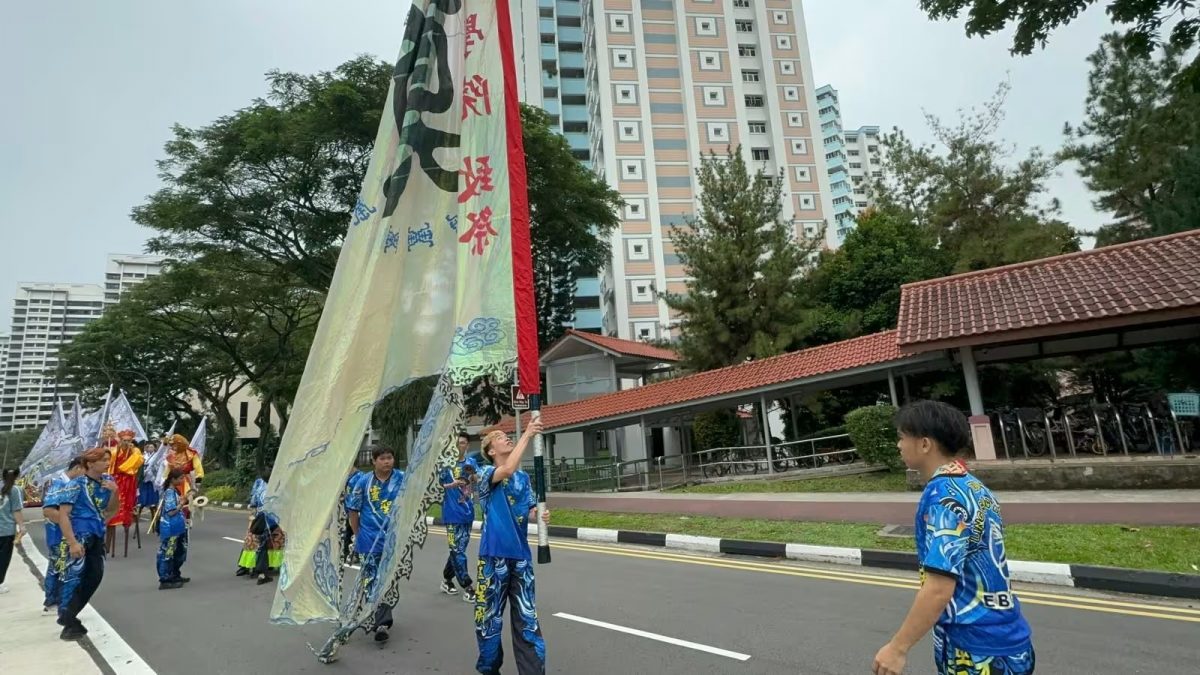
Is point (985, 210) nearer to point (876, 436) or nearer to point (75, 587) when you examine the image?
point (876, 436)

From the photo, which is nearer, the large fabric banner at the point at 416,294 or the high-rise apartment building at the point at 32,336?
the large fabric banner at the point at 416,294

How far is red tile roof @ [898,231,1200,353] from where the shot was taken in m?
10.2

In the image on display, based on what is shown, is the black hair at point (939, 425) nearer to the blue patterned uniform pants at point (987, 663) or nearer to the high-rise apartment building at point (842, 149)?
the blue patterned uniform pants at point (987, 663)

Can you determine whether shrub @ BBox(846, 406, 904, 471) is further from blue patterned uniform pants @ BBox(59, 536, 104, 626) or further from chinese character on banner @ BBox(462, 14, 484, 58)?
blue patterned uniform pants @ BBox(59, 536, 104, 626)

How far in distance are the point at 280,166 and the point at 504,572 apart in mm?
21135

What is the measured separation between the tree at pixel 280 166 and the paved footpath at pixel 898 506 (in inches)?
553

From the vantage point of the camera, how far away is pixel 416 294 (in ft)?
13.6

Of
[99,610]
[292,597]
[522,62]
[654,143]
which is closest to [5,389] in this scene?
[522,62]

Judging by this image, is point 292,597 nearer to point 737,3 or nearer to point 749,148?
point 749,148

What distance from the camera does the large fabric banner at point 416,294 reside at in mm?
3803

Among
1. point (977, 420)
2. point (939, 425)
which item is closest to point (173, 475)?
point (939, 425)

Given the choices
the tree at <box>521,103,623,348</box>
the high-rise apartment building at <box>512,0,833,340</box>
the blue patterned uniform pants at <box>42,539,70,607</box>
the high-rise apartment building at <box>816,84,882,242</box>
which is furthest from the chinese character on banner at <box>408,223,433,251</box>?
the high-rise apartment building at <box>816,84,882,242</box>

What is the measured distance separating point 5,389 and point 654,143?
8155 centimetres

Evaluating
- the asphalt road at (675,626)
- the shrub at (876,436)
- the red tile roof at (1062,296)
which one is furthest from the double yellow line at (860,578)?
the shrub at (876,436)
